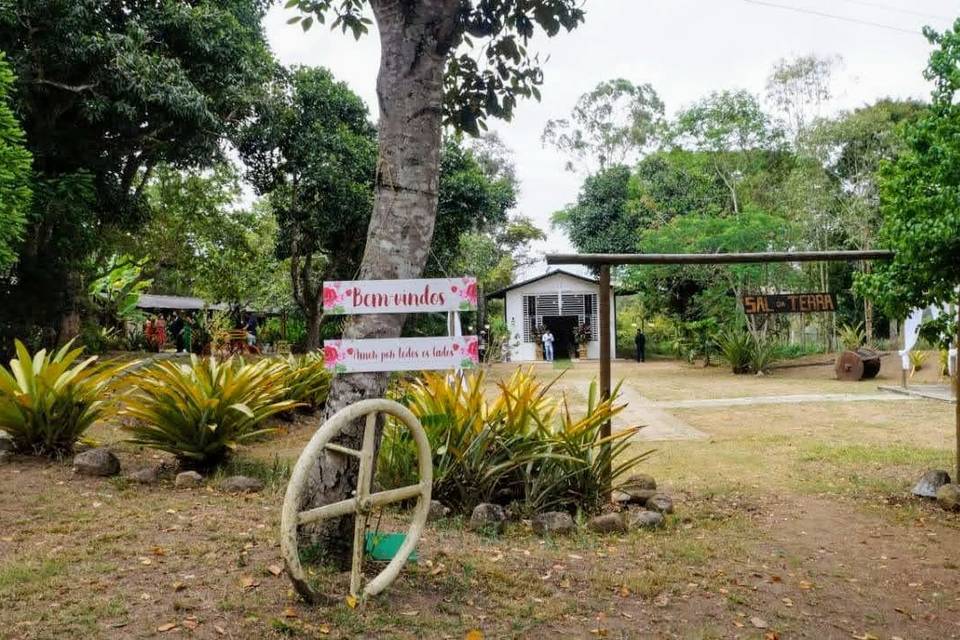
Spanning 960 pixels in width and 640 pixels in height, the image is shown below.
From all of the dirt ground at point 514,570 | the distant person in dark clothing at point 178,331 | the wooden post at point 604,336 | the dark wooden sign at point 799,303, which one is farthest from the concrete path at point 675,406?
the distant person in dark clothing at point 178,331

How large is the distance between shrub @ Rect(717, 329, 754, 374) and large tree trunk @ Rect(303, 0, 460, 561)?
1768 cm

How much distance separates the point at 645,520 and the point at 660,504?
448mm

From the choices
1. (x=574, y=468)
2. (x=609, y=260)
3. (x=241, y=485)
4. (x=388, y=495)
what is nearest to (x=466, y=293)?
(x=388, y=495)

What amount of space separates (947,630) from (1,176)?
8579mm

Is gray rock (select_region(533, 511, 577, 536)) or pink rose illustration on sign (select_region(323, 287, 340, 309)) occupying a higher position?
pink rose illustration on sign (select_region(323, 287, 340, 309))

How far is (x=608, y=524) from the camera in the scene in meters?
4.61

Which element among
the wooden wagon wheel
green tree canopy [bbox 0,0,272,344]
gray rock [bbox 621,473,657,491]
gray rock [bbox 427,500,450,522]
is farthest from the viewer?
green tree canopy [bbox 0,0,272,344]

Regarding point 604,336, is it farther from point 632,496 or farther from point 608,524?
point 608,524

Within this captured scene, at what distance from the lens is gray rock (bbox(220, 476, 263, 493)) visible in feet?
17.3

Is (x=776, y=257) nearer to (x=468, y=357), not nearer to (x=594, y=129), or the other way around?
(x=468, y=357)

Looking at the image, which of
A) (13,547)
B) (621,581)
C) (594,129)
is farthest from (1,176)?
(594,129)

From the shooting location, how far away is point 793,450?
797 centimetres

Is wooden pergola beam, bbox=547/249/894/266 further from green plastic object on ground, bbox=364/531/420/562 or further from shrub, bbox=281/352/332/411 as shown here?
shrub, bbox=281/352/332/411

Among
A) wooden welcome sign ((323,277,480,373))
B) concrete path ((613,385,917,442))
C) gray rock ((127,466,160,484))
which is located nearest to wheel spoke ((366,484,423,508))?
wooden welcome sign ((323,277,480,373))
